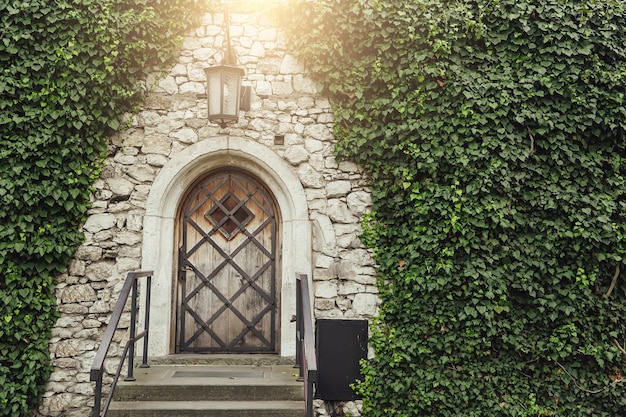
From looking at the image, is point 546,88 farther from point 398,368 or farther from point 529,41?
point 398,368

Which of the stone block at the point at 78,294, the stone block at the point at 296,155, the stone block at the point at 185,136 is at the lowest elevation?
the stone block at the point at 78,294

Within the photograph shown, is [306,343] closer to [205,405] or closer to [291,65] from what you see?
[205,405]

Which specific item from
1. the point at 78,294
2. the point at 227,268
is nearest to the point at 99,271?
the point at 78,294

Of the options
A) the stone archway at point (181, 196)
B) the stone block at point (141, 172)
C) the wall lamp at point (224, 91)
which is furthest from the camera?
the stone block at point (141, 172)

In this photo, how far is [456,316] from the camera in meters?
4.82

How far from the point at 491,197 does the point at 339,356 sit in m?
2.20

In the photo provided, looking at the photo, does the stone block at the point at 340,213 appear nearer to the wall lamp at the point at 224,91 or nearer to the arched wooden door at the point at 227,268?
the arched wooden door at the point at 227,268

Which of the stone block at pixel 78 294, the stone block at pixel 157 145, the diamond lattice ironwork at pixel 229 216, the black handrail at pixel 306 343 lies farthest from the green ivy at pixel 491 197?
the stone block at pixel 78 294

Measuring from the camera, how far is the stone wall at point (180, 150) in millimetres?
4941

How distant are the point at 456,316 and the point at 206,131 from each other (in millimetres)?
3201

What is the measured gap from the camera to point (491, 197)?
4.90 metres

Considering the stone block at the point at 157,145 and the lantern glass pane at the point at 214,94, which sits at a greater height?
the lantern glass pane at the point at 214,94

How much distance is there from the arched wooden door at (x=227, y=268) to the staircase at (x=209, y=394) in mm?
637

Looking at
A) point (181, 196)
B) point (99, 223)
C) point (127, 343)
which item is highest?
point (181, 196)
